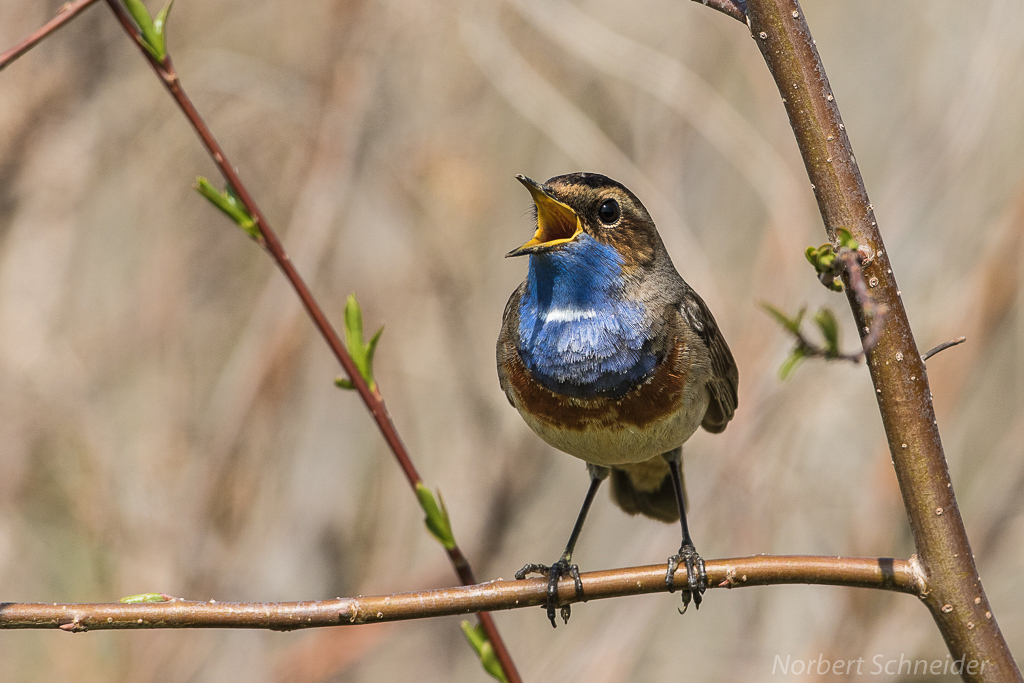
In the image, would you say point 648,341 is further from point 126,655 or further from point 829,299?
point 126,655

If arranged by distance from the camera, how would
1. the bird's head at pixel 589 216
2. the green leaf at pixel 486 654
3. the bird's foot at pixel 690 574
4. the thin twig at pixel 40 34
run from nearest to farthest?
1. the thin twig at pixel 40 34
2. the green leaf at pixel 486 654
3. the bird's foot at pixel 690 574
4. the bird's head at pixel 589 216

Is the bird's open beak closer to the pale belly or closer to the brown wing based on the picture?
the brown wing

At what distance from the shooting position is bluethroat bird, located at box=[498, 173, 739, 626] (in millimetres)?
3188

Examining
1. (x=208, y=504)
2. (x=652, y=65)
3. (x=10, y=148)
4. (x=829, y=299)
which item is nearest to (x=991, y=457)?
(x=829, y=299)

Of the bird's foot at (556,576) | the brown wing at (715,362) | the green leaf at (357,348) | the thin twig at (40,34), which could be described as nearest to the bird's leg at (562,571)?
the bird's foot at (556,576)

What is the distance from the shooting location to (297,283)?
92.8 inches

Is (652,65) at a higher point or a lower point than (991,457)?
higher

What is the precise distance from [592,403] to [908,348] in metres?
1.19

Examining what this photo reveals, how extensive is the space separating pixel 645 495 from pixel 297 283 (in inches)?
91.4

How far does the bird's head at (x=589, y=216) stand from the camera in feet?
10.9

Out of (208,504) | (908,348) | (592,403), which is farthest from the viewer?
(208,504)

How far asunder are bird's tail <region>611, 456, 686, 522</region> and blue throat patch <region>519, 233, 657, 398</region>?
106cm

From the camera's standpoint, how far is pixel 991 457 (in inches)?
228

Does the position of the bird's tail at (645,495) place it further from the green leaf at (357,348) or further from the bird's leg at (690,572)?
the green leaf at (357,348)
